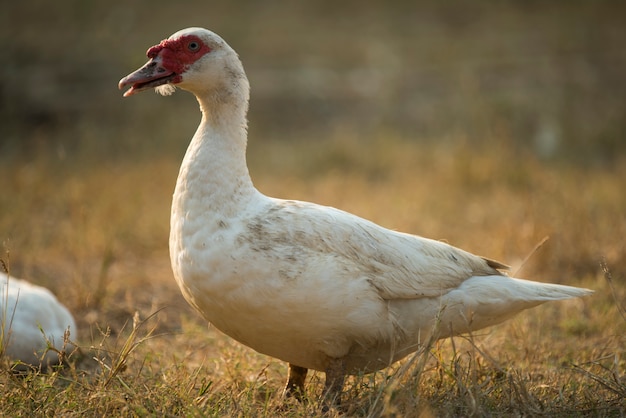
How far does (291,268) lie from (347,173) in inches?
Result: 191

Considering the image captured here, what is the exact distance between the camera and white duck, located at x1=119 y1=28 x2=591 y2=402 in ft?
8.66

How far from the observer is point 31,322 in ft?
11.1

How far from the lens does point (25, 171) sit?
6.53m

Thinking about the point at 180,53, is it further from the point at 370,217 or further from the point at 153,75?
the point at 370,217

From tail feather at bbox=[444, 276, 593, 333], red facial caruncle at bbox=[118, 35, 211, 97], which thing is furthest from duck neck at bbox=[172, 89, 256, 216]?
tail feather at bbox=[444, 276, 593, 333]

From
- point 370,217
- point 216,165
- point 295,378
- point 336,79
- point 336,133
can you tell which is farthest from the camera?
point 336,79

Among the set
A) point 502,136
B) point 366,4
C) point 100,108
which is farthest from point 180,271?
point 366,4

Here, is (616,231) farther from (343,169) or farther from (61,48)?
(61,48)

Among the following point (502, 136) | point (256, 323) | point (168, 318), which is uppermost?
point (502, 136)

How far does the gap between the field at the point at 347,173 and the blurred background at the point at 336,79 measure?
0.12ft

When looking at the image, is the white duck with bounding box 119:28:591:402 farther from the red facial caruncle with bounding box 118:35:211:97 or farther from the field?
the field

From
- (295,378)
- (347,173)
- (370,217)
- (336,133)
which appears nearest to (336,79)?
(336,133)

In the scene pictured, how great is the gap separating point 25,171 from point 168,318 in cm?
309

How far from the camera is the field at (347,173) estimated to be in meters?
2.87
